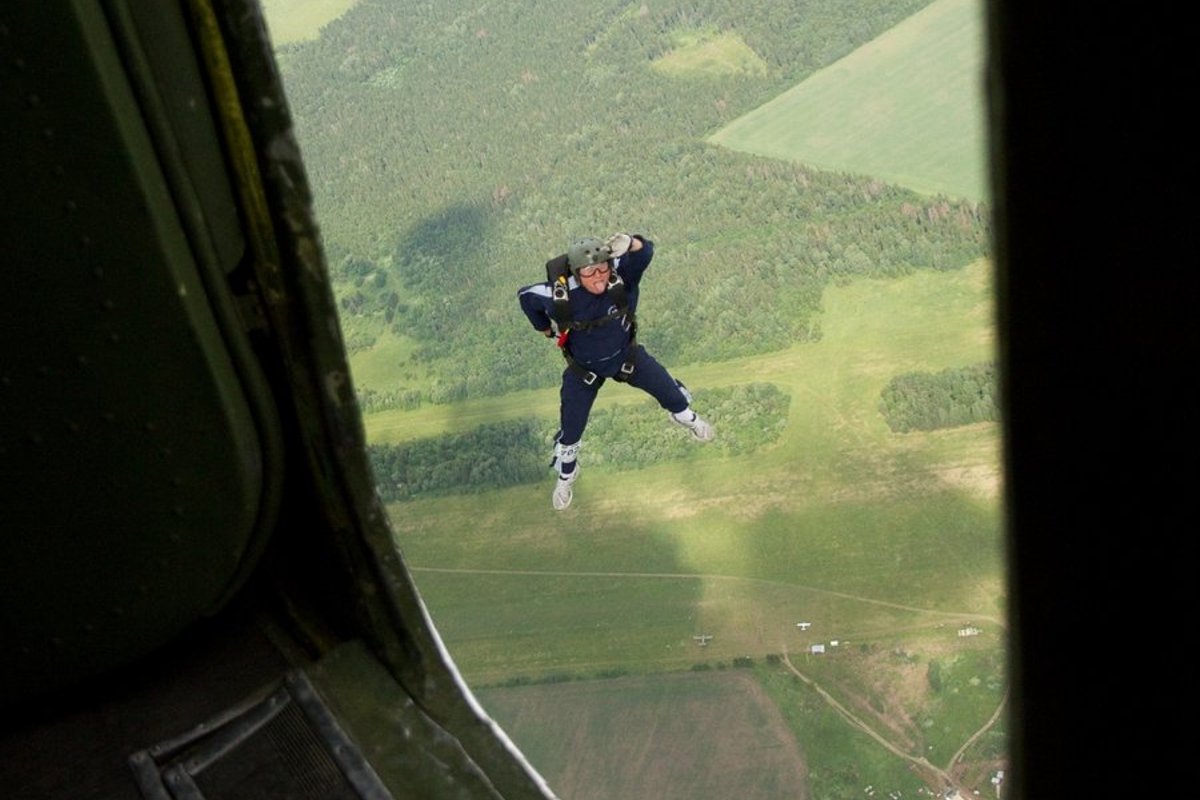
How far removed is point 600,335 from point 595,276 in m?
0.63

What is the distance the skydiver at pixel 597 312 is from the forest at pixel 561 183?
7.11 meters

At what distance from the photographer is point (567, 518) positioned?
41.1 ft

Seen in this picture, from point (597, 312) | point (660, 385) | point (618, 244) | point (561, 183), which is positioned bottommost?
point (561, 183)

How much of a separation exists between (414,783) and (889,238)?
14.4 metres

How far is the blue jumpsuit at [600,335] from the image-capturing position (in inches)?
233

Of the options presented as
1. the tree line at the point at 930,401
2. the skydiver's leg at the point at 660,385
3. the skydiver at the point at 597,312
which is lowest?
the tree line at the point at 930,401

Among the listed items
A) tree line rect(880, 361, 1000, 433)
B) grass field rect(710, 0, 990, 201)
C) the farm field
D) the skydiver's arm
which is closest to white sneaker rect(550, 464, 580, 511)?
the farm field


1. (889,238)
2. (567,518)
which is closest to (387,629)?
(567,518)

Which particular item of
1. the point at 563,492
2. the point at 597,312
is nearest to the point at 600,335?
the point at 597,312

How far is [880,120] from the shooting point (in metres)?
15.1

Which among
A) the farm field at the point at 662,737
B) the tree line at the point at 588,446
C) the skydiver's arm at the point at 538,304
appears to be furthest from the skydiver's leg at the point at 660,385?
the tree line at the point at 588,446

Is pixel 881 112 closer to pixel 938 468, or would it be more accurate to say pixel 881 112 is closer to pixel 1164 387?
pixel 938 468

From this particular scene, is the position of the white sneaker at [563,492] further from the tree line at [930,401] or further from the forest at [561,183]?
the tree line at [930,401]

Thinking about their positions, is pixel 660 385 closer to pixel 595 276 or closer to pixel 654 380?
pixel 654 380
